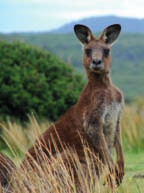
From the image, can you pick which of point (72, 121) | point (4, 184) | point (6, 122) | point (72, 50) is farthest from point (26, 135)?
point (72, 50)

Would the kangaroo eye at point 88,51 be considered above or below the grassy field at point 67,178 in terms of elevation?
above

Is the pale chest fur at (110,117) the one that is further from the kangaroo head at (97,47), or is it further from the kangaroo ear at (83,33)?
the kangaroo ear at (83,33)

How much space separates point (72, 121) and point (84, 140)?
25 centimetres

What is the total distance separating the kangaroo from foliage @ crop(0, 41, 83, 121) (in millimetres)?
7668

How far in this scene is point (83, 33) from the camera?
320 inches

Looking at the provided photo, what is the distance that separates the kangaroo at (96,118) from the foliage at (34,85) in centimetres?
767

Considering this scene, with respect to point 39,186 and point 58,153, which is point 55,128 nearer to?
point 58,153

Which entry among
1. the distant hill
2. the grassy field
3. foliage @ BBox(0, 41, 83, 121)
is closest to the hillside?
foliage @ BBox(0, 41, 83, 121)

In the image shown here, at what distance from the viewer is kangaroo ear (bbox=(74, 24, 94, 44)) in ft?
26.5

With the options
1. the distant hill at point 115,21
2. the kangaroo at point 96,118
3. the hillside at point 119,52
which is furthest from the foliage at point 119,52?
the kangaroo at point 96,118

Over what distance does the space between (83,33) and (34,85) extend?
8.20 m

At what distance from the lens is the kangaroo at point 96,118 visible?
25.5 feet

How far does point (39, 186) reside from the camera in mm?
6422

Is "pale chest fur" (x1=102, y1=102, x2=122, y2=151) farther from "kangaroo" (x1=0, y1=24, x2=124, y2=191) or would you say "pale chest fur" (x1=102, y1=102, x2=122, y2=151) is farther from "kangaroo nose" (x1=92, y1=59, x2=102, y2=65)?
"kangaroo nose" (x1=92, y1=59, x2=102, y2=65)
